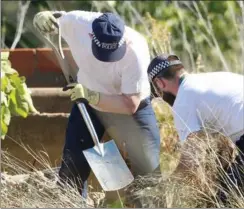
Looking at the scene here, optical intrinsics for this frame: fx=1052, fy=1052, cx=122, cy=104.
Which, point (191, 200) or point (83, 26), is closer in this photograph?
point (191, 200)

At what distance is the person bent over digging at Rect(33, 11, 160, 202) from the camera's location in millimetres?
6250

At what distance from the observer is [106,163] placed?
6516 millimetres

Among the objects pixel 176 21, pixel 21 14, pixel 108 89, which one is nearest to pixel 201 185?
pixel 108 89

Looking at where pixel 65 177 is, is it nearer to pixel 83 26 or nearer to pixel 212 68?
pixel 83 26

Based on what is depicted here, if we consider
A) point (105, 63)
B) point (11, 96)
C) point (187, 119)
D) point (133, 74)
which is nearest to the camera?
point (187, 119)

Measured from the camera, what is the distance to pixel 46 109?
7492 millimetres

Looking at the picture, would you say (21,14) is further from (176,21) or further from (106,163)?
(106,163)

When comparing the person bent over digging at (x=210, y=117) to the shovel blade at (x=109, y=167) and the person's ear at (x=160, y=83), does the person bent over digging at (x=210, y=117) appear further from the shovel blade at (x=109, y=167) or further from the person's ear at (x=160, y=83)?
the shovel blade at (x=109, y=167)

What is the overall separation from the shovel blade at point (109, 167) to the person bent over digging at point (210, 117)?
1.68 ft

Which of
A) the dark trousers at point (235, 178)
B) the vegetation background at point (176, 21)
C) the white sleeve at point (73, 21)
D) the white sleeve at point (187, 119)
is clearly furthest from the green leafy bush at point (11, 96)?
the vegetation background at point (176, 21)

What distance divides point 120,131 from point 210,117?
2.80 feet

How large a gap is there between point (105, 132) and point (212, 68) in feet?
9.46

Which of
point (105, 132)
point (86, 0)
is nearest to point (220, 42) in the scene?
point (86, 0)

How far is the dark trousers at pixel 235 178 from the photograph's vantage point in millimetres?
5949
